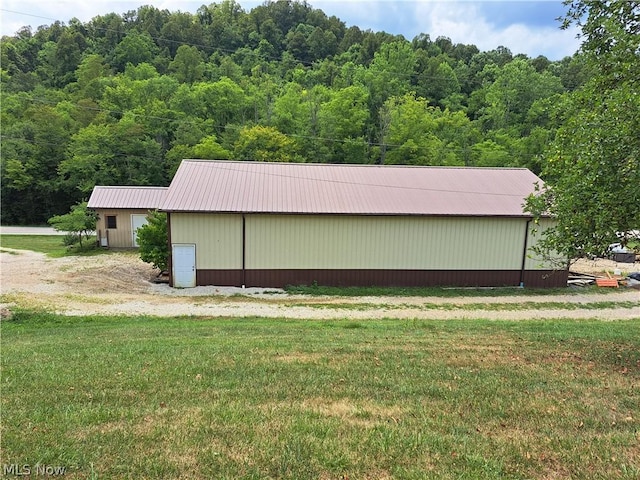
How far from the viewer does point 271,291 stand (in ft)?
62.6

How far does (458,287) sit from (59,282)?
1823 centimetres

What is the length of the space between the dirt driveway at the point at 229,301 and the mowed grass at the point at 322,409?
599cm

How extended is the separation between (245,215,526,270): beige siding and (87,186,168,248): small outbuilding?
1246cm

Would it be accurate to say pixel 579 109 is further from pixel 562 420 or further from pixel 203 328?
pixel 203 328

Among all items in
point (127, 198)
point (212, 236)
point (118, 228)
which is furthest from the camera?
point (127, 198)

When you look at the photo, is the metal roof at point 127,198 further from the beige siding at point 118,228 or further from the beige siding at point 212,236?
the beige siding at point 212,236

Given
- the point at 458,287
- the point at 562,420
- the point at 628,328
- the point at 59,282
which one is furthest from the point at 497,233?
the point at 59,282

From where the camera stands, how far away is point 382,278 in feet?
66.3

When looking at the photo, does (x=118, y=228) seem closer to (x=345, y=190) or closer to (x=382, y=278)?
(x=345, y=190)

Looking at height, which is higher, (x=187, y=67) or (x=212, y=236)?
(x=187, y=67)

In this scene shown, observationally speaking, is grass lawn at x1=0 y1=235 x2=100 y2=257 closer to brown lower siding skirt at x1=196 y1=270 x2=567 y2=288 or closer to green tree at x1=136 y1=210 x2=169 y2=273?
green tree at x1=136 y1=210 x2=169 y2=273

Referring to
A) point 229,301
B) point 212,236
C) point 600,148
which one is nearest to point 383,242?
point 229,301

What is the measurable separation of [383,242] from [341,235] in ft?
6.79

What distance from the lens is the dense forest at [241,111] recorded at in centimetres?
4569
